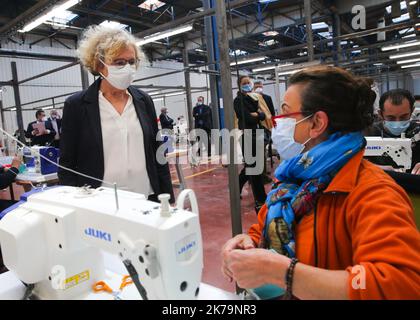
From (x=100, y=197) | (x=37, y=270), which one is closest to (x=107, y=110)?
(x=100, y=197)

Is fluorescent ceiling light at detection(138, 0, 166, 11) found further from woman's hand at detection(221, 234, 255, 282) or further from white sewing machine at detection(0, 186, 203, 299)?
woman's hand at detection(221, 234, 255, 282)

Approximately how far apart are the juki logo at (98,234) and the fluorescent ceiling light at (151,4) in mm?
9518

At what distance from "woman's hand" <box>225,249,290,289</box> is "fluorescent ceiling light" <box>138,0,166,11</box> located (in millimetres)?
9711

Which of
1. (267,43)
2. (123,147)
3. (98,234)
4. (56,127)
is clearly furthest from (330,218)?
(267,43)

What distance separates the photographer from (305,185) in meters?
0.93

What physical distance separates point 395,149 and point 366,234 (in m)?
1.59

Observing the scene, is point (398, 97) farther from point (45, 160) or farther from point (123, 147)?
point (45, 160)

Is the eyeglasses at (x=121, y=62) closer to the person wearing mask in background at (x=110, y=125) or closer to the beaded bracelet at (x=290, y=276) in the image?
the person wearing mask in background at (x=110, y=125)

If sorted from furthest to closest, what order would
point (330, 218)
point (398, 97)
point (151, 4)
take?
point (151, 4)
point (398, 97)
point (330, 218)

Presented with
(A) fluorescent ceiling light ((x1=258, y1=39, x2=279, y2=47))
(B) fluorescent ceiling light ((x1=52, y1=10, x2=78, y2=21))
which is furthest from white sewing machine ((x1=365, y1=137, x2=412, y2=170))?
(A) fluorescent ceiling light ((x1=258, y1=39, x2=279, y2=47))

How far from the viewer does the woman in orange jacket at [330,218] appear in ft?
2.17

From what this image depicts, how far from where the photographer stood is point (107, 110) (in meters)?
1.62

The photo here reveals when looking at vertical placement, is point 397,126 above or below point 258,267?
above

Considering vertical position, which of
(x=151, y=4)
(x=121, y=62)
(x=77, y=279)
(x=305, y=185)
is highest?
(x=151, y=4)
